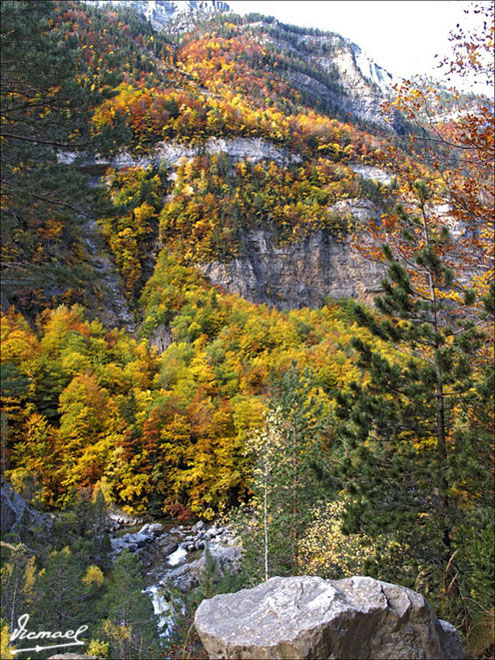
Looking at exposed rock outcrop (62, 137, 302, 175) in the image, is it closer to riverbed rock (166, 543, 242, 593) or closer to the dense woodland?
the dense woodland

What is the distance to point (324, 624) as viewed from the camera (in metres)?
2.24

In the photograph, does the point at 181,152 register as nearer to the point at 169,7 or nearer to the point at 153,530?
the point at 153,530

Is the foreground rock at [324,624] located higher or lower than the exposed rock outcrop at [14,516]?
higher

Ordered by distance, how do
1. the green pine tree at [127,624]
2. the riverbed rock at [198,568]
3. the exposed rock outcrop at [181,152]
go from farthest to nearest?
the exposed rock outcrop at [181,152] < the riverbed rock at [198,568] < the green pine tree at [127,624]

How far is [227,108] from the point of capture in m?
55.2

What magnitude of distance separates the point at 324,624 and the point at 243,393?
24.6 meters

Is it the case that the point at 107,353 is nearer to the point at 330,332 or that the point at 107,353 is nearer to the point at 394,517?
the point at 330,332

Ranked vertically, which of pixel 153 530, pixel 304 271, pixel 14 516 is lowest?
pixel 153 530

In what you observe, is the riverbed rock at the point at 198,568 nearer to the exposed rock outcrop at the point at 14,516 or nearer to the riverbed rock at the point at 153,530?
the riverbed rock at the point at 153,530

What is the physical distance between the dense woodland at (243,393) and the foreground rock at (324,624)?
4.61 ft

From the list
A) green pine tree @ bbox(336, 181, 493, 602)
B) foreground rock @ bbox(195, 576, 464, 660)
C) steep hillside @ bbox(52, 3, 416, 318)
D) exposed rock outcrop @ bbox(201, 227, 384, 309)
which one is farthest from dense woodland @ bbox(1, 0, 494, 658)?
exposed rock outcrop @ bbox(201, 227, 384, 309)

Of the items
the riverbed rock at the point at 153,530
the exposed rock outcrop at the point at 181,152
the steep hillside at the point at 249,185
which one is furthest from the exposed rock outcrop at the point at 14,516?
the exposed rock outcrop at the point at 181,152

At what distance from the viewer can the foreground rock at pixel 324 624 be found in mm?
2225

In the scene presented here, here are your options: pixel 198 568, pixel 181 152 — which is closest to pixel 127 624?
pixel 198 568
